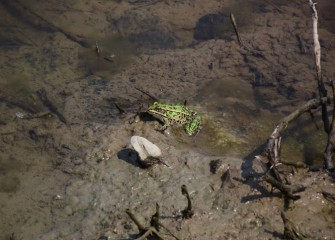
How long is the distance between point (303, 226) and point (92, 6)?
7200mm

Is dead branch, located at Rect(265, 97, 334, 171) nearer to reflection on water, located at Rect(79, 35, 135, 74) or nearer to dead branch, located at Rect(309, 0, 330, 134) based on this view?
dead branch, located at Rect(309, 0, 330, 134)

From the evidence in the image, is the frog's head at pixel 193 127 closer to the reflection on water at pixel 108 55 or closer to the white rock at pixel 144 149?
the white rock at pixel 144 149

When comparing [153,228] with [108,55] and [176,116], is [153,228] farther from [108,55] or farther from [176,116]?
[108,55]

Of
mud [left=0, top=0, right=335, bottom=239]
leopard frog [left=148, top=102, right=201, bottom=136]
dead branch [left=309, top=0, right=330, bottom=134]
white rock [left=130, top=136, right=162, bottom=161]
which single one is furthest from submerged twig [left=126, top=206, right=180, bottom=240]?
dead branch [left=309, top=0, right=330, bottom=134]

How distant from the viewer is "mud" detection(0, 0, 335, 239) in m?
4.06

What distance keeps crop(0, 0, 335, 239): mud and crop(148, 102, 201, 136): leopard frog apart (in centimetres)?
15

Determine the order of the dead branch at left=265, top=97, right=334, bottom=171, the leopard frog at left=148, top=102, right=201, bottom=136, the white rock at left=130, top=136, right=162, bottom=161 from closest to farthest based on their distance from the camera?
the dead branch at left=265, top=97, right=334, bottom=171
the white rock at left=130, top=136, right=162, bottom=161
the leopard frog at left=148, top=102, right=201, bottom=136

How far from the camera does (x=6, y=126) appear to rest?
5.72 m

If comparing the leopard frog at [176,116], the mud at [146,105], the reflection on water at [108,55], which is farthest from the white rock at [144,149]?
the reflection on water at [108,55]

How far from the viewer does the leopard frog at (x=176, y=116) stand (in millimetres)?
5367

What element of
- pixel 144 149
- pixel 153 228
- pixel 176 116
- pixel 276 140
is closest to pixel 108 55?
pixel 176 116

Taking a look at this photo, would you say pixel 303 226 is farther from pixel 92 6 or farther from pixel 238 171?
pixel 92 6

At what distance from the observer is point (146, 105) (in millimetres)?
6125

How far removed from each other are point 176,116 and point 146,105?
0.88 meters
